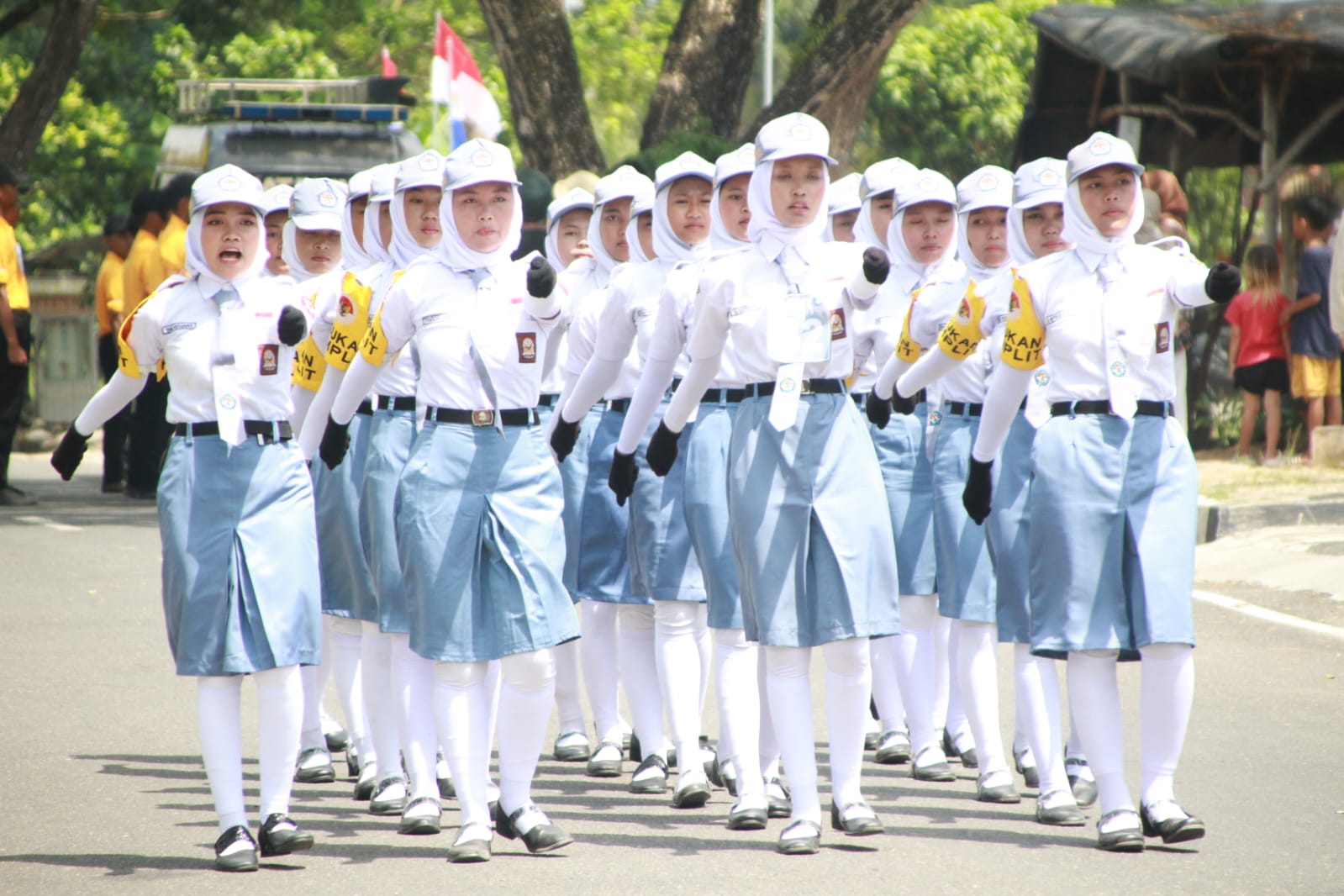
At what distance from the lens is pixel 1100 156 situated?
6445mm

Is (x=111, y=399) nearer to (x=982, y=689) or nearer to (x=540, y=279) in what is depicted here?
(x=540, y=279)

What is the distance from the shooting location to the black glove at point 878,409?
7.46 m

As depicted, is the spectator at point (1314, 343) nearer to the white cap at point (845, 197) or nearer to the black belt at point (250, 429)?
the white cap at point (845, 197)

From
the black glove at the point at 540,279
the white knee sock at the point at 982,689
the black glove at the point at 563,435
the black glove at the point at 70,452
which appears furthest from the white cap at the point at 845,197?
the black glove at the point at 70,452

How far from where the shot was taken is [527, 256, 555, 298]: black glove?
6.25 meters

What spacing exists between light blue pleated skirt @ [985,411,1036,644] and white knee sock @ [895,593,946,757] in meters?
0.59

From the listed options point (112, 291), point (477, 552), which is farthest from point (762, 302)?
point (112, 291)

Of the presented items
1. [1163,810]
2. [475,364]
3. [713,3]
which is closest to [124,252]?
[713,3]

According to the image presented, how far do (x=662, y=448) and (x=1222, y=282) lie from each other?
6.46 ft

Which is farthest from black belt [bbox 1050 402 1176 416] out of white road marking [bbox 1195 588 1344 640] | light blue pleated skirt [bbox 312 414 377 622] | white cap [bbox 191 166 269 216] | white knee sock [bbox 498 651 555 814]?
white road marking [bbox 1195 588 1344 640]

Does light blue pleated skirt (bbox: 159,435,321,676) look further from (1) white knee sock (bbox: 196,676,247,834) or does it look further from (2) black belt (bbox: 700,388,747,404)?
(2) black belt (bbox: 700,388,747,404)

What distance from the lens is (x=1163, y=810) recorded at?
6316mm

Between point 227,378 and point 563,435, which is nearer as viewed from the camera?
point 227,378

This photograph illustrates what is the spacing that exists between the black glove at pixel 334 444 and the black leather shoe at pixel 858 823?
219cm
